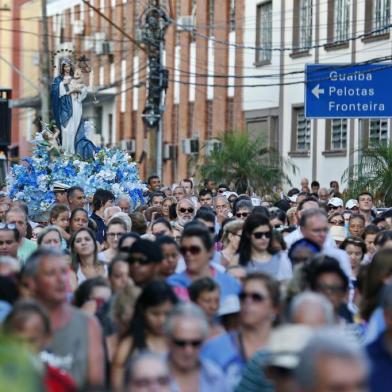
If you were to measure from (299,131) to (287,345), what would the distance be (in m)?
34.8

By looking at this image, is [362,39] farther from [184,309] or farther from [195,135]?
[184,309]

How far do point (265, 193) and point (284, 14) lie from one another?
8943 mm

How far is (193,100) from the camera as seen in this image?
170 ft

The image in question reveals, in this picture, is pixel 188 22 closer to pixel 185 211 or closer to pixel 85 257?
pixel 185 211

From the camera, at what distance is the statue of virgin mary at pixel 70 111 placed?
26.7 metres

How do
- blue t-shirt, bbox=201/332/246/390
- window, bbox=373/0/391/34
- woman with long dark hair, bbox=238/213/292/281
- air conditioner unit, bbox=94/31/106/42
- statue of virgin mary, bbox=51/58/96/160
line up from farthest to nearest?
1. air conditioner unit, bbox=94/31/106/42
2. window, bbox=373/0/391/34
3. statue of virgin mary, bbox=51/58/96/160
4. woman with long dark hair, bbox=238/213/292/281
5. blue t-shirt, bbox=201/332/246/390

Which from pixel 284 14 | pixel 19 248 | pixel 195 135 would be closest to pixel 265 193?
pixel 284 14

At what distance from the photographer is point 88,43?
64.1 m

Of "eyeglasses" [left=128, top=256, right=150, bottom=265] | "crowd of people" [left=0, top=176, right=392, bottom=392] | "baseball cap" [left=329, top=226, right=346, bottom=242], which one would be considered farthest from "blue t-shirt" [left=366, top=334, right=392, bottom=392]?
"baseball cap" [left=329, top=226, right=346, bottom=242]

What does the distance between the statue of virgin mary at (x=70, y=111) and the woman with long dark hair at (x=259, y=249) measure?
13538mm

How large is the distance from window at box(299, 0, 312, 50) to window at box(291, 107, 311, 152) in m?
1.66

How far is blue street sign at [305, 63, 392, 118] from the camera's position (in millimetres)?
27453

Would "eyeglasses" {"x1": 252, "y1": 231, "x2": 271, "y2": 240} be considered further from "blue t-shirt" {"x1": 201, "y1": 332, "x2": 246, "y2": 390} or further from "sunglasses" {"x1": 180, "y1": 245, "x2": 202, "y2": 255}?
"blue t-shirt" {"x1": 201, "y1": 332, "x2": 246, "y2": 390}

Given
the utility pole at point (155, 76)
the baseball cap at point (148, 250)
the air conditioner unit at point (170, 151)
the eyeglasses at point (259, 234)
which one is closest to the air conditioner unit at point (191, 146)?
the air conditioner unit at point (170, 151)
